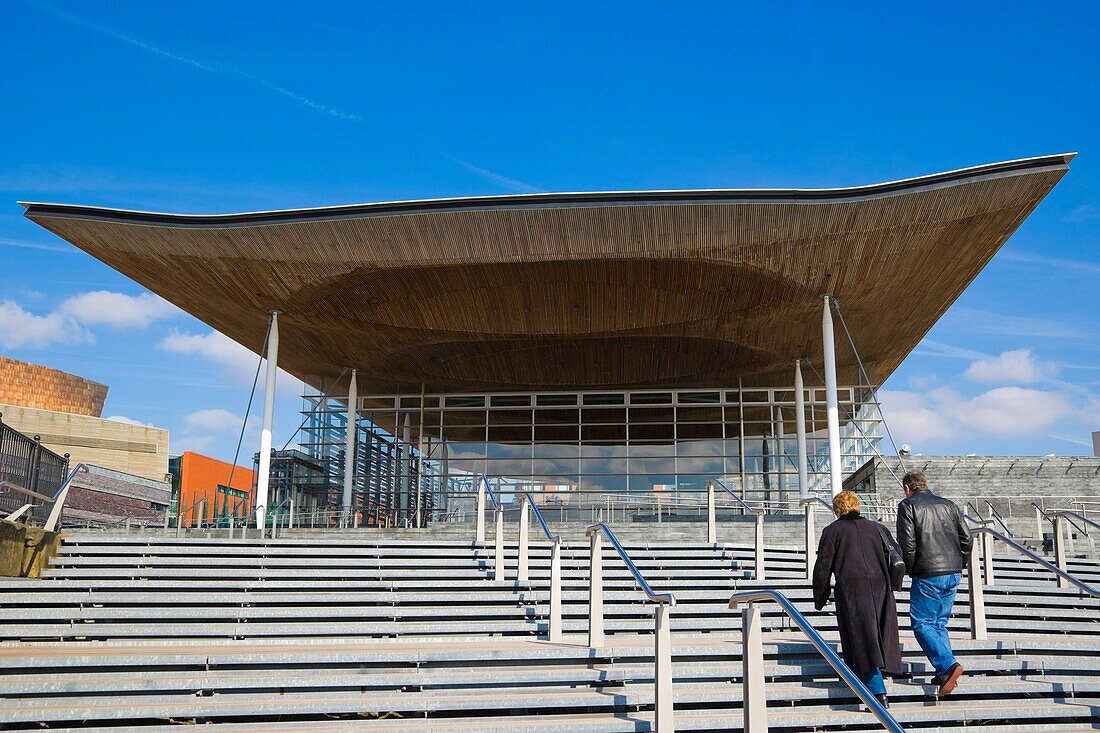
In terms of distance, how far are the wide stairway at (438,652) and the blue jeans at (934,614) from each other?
311 millimetres

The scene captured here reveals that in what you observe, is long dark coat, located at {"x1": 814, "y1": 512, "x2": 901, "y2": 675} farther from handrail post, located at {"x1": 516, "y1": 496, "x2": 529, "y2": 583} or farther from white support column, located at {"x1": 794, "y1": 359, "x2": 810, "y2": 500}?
white support column, located at {"x1": 794, "y1": 359, "x2": 810, "y2": 500}

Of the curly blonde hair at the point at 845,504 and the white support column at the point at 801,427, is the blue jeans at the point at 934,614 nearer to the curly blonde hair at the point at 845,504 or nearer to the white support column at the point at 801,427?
the curly blonde hair at the point at 845,504

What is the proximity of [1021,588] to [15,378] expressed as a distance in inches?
2222

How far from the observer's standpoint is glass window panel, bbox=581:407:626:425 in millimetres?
31391

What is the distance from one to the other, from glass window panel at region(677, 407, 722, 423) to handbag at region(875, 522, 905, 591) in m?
23.6

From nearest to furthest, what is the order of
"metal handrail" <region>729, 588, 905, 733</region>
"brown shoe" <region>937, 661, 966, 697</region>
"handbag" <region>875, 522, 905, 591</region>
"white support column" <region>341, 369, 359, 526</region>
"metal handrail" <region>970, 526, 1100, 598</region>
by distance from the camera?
"metal handrail" <region>729, 588, 905, 733</region> < "brown shoe" <region>937, 661, 966, 697</region> < "handbag" <region>875, 522, 905, 591</region> < "metal handrail" <region>970, 526, 1100, 598</region> < "white support column" <region>341, 369, 359, 526</region>

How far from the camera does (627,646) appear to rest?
26.9ft

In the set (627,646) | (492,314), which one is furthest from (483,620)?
(492,314)

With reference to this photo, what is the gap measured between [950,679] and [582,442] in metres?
24.2

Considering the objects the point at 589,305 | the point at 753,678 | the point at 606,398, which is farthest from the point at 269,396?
the point at 753,678

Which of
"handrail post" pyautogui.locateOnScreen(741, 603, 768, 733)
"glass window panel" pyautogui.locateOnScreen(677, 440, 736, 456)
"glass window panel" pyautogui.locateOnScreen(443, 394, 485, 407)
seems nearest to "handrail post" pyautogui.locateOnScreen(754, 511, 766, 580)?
"handrail post" pyautogui.locateOnScreen(741, 603, 768, 733)

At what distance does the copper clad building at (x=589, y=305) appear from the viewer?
1953 centimetres

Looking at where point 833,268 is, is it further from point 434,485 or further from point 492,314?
point 434,485

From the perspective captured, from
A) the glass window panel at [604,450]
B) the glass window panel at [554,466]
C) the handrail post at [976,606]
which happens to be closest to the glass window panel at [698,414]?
the glass window panel at [604,450]
